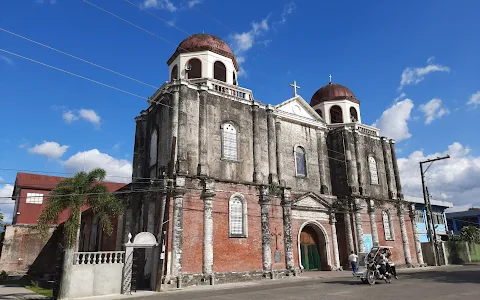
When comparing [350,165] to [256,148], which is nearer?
[256,148]

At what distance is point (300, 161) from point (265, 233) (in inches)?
281

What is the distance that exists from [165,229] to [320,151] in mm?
14368

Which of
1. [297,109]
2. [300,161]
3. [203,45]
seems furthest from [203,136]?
[297,109]

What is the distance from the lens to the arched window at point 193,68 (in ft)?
76.9

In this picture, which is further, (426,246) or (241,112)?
(426,246)

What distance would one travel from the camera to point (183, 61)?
23.5m

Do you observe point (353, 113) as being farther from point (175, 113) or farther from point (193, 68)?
point (175, 113)

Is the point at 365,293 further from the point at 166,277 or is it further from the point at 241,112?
the point at 241,112

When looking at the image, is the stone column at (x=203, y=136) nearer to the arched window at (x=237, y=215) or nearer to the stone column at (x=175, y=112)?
the stone column at (x=175, y=112)

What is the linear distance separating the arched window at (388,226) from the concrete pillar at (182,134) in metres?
17.4

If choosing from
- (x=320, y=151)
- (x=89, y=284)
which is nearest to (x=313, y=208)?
(x=320, y=151)

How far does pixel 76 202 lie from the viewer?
1617cm

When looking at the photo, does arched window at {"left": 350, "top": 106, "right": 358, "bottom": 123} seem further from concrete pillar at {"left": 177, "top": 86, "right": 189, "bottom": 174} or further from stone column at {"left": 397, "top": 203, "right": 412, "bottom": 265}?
concrete pillar at {"left": 177, "top": 86, "right": 189, "bottom": 174}

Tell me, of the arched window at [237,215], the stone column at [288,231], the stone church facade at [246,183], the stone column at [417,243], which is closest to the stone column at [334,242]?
the stone church facade at [246,183]
